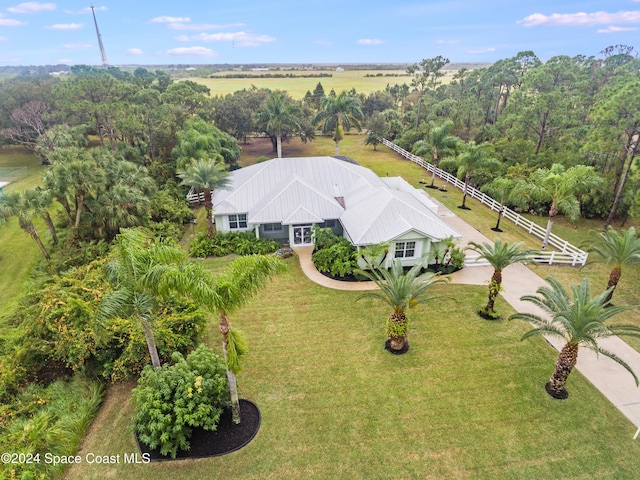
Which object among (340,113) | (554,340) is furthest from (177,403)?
(340,113)

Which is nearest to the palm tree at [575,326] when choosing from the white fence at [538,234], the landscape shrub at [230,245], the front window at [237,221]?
the white fence at [538,234]

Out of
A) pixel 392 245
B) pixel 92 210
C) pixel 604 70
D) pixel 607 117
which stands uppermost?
pixel 604 70

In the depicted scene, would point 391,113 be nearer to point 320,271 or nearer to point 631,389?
point 320,271

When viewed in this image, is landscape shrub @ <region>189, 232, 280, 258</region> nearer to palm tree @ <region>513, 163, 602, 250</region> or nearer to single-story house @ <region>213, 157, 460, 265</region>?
single-story house @ <region>213, 157, 460, 265</region>

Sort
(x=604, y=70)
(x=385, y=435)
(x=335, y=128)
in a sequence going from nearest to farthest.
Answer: (x=385, y=435) → (x=335, y=128) → (x=604, y=70)

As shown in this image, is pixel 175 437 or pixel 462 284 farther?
pixel 462 284

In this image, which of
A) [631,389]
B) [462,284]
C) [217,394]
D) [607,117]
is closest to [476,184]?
[607,117]

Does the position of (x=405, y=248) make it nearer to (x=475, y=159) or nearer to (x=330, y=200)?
(x=330, y=200)
